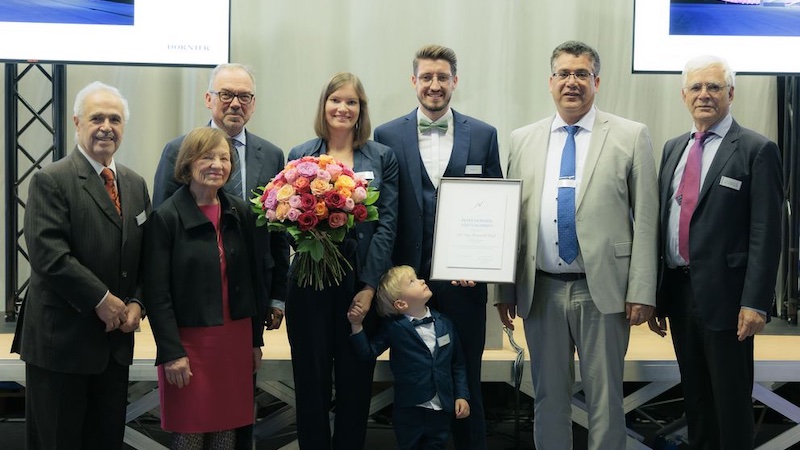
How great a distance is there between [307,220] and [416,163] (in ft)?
2.19

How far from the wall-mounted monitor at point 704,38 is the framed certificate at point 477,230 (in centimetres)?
235

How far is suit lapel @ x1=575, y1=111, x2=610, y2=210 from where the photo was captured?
11.9 feet

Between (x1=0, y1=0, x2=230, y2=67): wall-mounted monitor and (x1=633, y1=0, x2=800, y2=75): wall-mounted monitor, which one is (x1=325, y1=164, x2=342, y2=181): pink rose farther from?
(x1=633, y1=0, x2=800, y2=75): wall-mounted monitor

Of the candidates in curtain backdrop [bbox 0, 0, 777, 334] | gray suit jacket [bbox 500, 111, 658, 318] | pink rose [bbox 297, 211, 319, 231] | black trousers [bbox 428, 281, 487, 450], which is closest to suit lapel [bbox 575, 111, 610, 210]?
gray suit jacket [bbox 500, 111, 658, 318]

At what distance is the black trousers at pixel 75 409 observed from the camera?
3.21 metres

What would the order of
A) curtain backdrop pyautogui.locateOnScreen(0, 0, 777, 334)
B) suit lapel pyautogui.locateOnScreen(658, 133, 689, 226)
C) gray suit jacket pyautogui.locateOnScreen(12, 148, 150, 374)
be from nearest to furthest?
gray suit jacket pyautogui.locateOnScreen(12, 148, 150, 374) → suit lapel pyautogui.locateOnScreen(658, 133, 689, 226) → curtain backdrop pyautogui.locateOnScreen(0, 0, 777, 334)

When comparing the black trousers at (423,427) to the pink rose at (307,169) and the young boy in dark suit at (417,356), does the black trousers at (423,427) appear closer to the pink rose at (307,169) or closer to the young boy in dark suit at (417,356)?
the young boy in dark suit at (417,356)

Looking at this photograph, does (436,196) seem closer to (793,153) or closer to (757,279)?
(757,279)

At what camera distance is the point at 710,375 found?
3680mm

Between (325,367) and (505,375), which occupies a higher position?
(325,367)

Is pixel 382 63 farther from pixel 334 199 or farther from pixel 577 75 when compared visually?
pixel 334 199

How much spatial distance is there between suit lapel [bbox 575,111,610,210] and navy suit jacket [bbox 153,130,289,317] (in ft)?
4.30

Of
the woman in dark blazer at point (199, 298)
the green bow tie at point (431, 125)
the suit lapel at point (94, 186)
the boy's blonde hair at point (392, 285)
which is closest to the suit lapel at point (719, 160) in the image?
the green bow tie at point (431, 125)

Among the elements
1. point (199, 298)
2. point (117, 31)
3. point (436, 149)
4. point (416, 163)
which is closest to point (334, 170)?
point (416, 163)
